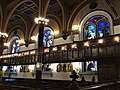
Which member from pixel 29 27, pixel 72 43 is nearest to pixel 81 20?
pixel 72 43

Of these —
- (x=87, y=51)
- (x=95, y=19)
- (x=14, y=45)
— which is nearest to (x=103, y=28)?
(x=95, y=19)

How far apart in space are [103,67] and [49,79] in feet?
A: 25.1

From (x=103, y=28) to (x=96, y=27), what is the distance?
839 millimetres

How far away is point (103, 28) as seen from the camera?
618 inches

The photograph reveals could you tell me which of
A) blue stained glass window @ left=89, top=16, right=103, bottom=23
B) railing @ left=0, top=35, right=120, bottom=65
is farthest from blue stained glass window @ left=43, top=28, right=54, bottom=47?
blue stained glass window @ left=89, top=16, right=103, bottom=23

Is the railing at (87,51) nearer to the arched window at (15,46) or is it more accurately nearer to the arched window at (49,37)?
the arched window at (49,37)

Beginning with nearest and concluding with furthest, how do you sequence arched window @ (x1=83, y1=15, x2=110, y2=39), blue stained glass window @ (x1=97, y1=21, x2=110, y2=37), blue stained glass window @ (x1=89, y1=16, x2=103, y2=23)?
blue stained glass window @ (x1=97, y1=21, x2=110, y2=37), arched window @ (x1=83, y1=15, x2=110, y2=39), blue stained glass window @ (x1=89, y1=16, x2=103, y2=23)

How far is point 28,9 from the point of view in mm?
20469

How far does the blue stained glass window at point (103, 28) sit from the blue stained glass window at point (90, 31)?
2.23ft

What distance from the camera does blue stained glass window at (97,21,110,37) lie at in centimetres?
1529

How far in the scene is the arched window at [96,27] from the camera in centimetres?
1549

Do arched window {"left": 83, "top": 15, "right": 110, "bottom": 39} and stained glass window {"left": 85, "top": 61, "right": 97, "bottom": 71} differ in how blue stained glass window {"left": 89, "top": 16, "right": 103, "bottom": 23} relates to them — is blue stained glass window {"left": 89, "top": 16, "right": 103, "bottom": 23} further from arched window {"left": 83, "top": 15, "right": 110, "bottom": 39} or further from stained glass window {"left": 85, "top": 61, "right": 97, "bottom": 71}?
stained glass window {"left": 85, "top": 61, "right": 97, "bottom": 71}

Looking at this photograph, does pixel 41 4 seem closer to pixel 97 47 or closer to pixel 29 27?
pixel 97 47

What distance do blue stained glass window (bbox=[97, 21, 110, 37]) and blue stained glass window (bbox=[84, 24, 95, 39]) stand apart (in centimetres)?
68
